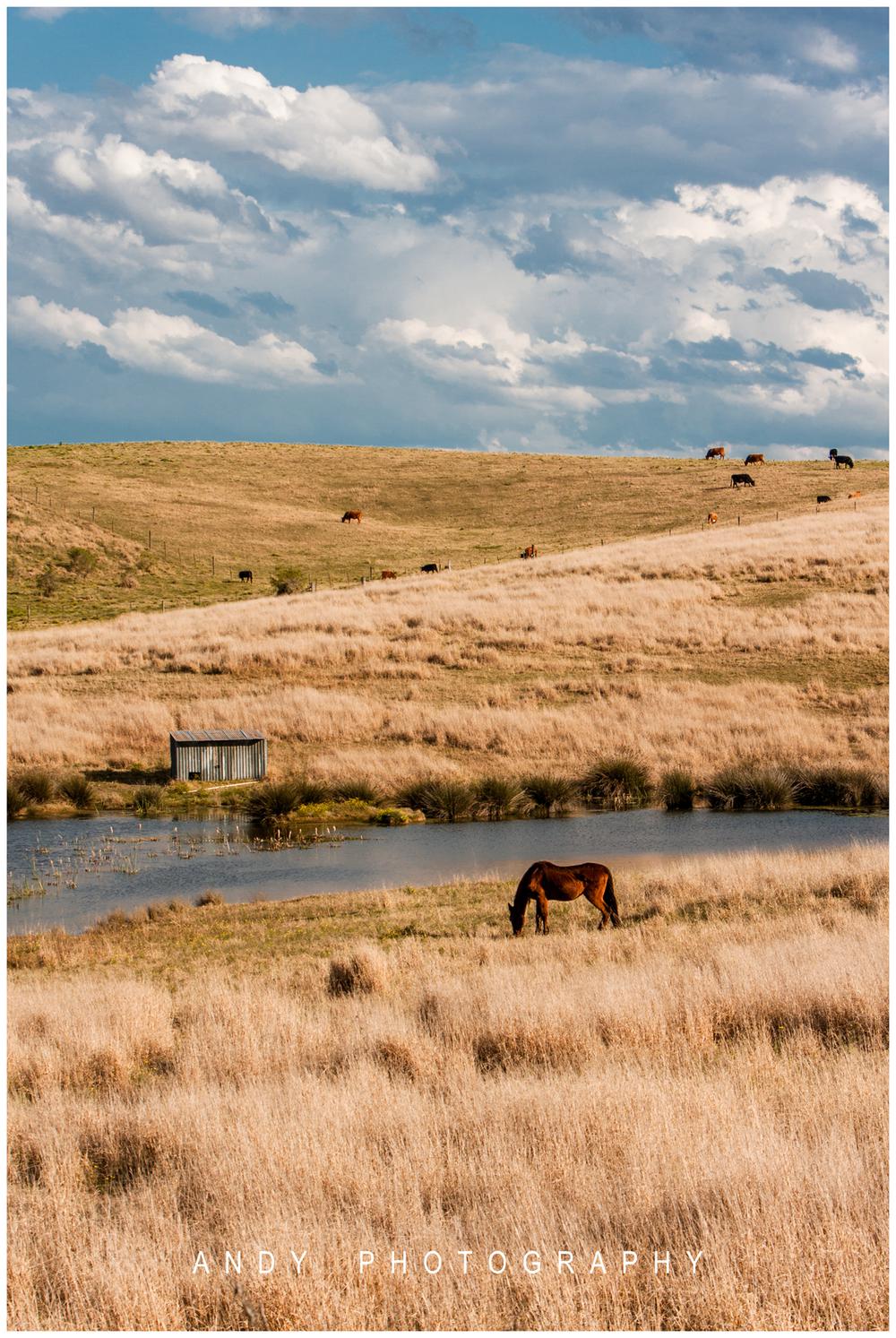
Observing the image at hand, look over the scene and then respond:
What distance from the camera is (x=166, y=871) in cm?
2084

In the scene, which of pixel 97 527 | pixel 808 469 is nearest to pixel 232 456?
pixel 97 527

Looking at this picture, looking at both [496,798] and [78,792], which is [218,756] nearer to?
[78,792]

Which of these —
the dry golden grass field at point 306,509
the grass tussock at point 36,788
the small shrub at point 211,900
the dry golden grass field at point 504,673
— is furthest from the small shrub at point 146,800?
the dry golden grass field at point 306,509

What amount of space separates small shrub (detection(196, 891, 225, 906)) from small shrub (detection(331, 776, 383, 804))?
9.13 meters

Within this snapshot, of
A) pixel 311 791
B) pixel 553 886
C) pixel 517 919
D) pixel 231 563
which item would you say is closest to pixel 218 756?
pixel 311 791

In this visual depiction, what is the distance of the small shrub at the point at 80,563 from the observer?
70250 mm

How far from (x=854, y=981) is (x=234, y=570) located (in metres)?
67.8

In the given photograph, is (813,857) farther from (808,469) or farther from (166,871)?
(808,469)

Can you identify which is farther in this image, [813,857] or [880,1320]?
[813,857]

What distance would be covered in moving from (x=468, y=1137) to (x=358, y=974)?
188 inches

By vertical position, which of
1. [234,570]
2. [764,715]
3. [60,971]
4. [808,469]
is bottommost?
[60,971]

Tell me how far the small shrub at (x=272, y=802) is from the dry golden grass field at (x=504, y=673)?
2.49 m

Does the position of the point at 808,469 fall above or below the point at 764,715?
above

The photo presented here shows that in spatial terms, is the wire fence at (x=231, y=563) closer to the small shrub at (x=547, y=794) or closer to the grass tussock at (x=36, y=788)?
the grass tussock at (x=36, y=788)
